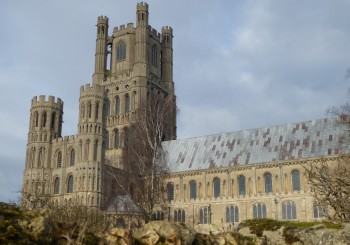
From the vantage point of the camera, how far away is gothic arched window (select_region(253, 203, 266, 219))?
51316 millimetres

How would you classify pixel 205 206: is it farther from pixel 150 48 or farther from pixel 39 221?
pixel 39 221

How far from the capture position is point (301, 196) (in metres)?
49.5

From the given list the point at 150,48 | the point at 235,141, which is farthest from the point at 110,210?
the point at 150,48

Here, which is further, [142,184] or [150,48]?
[150,48]

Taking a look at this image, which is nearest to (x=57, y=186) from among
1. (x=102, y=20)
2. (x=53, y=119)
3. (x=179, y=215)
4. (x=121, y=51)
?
(x=53, y=119)

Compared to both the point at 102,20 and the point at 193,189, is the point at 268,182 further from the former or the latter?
the point at 102,20

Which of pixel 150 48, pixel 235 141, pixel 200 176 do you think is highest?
pixel 150 48

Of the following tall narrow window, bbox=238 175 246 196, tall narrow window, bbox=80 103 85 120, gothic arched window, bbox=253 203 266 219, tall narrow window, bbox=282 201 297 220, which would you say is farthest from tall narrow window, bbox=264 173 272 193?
tall narrow window, bbox=80 103 85 120

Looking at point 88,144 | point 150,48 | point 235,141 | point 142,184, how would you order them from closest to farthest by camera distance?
1. point 142,184
2. point 88,144
3. point 235,141
4. point 150,48

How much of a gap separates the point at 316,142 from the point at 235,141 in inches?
413

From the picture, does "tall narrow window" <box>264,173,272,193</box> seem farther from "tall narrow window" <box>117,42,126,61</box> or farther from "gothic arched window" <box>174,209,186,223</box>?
"tall narrow window" <box>117,42,126,61</box>

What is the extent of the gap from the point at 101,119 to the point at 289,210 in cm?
2434

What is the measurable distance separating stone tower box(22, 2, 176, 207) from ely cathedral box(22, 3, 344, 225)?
131 millimetres

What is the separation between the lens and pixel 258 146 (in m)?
55.2
